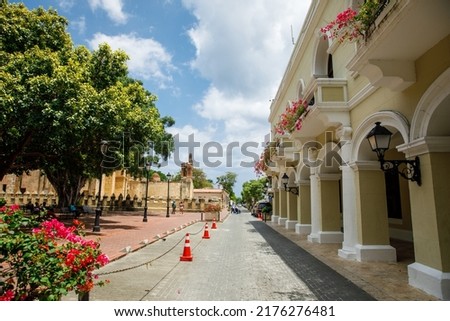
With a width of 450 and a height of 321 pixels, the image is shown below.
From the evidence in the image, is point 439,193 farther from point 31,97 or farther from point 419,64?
point 31,97

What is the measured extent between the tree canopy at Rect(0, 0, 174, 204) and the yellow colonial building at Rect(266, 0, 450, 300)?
7.70 metres

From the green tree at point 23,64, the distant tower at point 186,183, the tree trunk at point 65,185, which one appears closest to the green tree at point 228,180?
the distant tower at point 186,183

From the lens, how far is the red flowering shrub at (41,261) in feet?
10.7

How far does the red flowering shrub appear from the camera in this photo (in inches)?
129

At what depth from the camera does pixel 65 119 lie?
37.2 feet

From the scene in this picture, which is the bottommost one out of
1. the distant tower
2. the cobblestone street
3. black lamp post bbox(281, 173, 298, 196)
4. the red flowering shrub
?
the cobblestone street

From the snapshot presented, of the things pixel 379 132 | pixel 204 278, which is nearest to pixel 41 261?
pixel 204 278

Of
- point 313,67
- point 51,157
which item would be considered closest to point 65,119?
point 51,157

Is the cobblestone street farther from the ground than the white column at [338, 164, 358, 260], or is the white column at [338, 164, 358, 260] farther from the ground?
the white column at [338, 164, 358, 260]

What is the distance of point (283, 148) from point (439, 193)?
32.8 feet

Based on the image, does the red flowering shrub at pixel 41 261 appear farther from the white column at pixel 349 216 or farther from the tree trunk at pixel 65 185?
the tree trunk at pixel 65 185

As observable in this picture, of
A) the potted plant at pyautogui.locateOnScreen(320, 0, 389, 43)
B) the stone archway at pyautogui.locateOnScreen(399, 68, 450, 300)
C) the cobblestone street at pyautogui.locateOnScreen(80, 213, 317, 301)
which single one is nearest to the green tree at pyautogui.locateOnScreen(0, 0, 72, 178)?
the cobblestone street at pyautogui.locateOnScreen(80, 213, 317, 301)

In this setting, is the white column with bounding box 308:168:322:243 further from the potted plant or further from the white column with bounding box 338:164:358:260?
the potted plant

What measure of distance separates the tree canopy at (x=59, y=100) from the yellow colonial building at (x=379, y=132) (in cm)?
770
